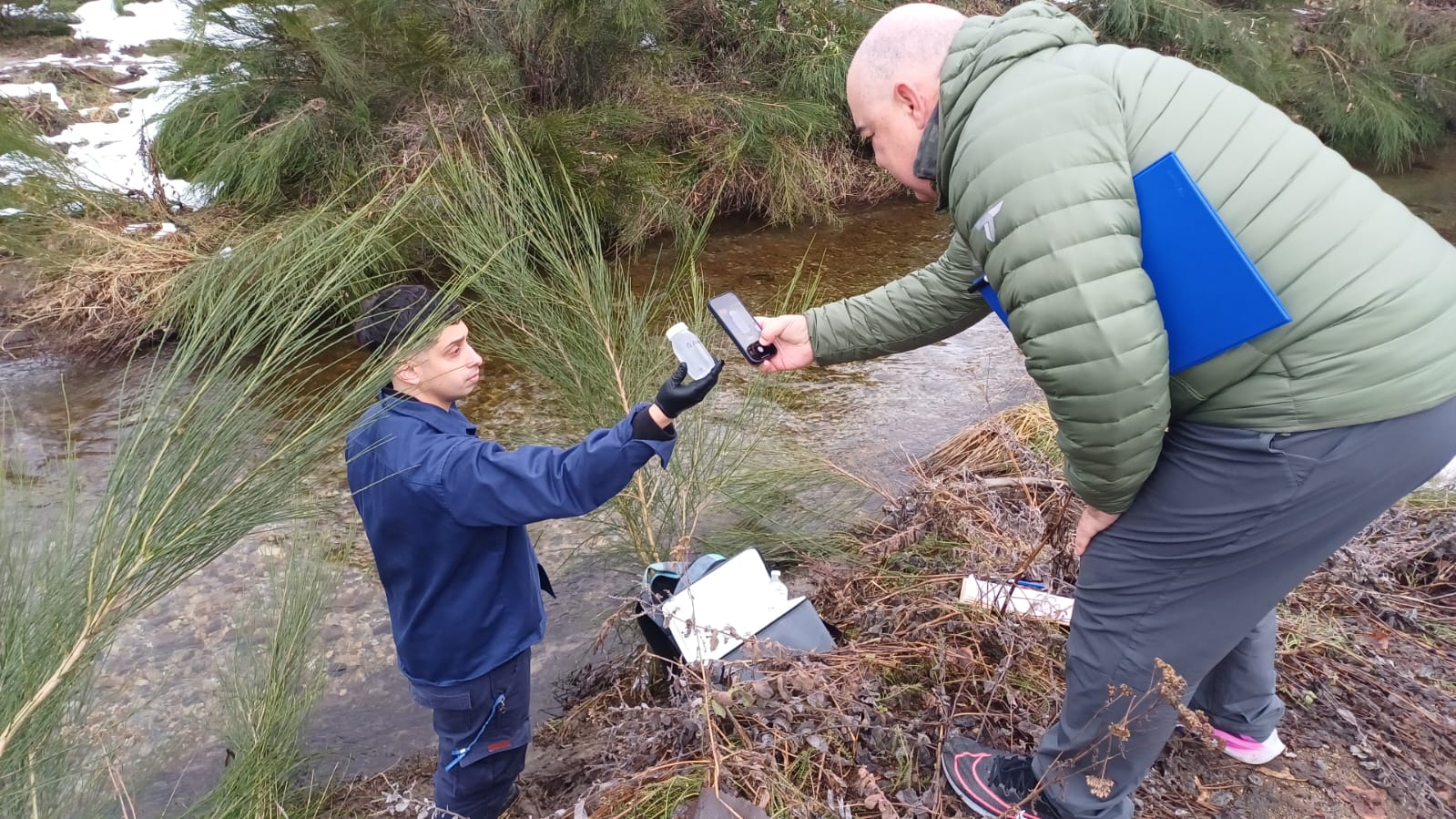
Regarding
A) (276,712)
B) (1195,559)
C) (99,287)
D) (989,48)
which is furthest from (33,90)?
(1195,559)

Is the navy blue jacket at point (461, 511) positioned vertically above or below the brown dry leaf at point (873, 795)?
above

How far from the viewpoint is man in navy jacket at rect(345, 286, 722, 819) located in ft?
4.23

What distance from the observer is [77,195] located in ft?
14.5

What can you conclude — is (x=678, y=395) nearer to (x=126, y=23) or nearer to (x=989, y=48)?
(x=989, y=48)

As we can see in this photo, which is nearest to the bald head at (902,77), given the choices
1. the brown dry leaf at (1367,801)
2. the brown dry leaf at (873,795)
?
the brown dry leaf at (873,795)

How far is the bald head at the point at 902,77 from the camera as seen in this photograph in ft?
3.67

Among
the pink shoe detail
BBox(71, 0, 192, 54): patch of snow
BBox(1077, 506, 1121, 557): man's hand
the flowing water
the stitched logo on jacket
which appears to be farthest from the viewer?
BBox(71, 0, 192, 54): patch of snow

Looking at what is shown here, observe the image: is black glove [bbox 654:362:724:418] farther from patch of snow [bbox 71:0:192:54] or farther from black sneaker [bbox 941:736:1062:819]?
patch of snow [bbox 71:0:192:54]

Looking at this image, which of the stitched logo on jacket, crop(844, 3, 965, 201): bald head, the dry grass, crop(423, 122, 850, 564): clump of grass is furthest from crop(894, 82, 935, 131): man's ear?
the dry grass

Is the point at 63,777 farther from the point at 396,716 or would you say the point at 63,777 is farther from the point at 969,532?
the point at 969,532

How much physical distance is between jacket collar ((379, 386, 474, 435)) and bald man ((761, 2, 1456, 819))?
2.96ft

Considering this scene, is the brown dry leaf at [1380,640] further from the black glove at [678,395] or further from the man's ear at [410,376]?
the man's ear at [410,376]

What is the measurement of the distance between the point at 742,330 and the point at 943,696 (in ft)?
2.76

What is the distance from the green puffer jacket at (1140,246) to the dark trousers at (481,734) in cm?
123
